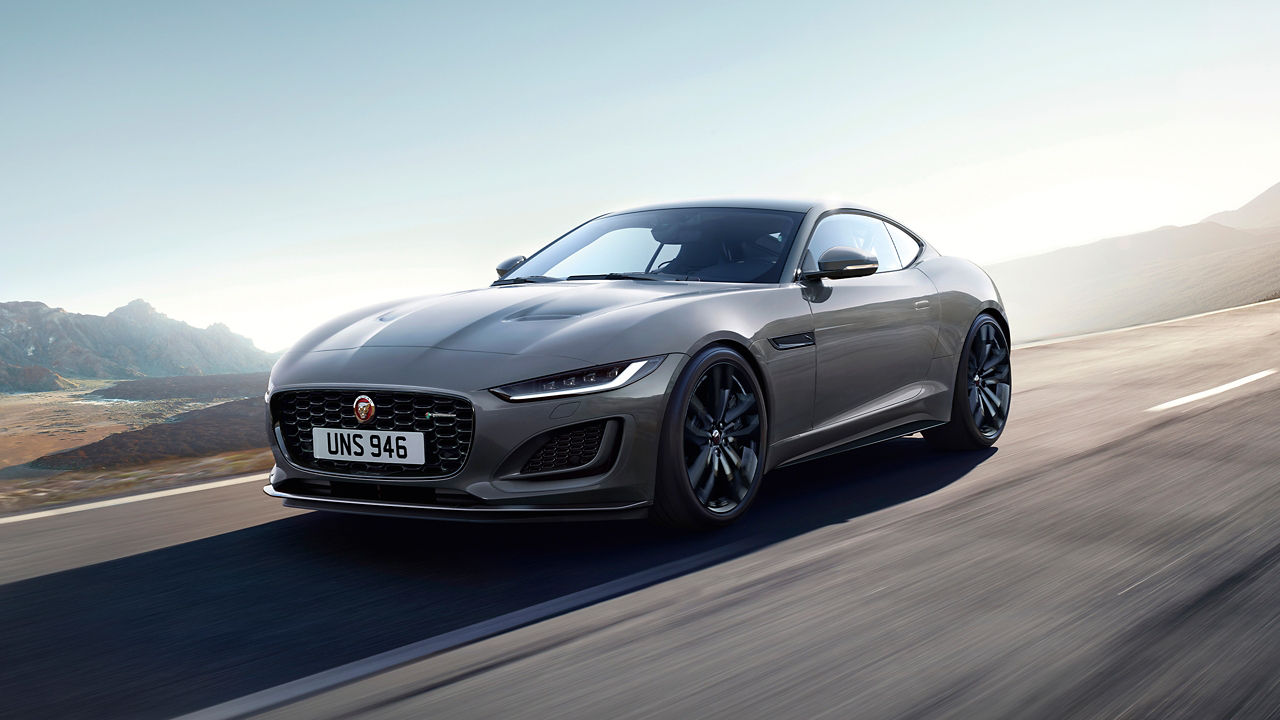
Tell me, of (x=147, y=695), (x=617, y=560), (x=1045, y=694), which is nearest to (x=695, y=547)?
(x=617, y=560)

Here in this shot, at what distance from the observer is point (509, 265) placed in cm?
595

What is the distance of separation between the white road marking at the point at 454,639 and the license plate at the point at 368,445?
0.75m

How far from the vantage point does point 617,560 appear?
13.2 feet

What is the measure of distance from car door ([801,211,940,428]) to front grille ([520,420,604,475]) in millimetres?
1325

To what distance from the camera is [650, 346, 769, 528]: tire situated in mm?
4105

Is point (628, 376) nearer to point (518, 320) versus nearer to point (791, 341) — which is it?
point (518, 320)

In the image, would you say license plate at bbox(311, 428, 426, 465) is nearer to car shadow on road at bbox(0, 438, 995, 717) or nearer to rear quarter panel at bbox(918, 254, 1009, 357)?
car shadow on road at bbox(0, 438, 995, 717)

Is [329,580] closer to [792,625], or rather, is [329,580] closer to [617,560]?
[617,560]

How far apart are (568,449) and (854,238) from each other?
2383 mm

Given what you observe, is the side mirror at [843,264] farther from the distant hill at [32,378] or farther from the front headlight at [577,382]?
the distant hill at [32,378]

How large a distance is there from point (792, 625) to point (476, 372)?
4.51ft

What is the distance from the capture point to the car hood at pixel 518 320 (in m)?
4.02

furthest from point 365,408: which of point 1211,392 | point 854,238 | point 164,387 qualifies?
point 164,387

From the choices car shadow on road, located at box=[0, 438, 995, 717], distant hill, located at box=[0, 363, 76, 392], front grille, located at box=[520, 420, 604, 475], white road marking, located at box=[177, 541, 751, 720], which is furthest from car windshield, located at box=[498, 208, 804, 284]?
distant hill, located at box=[0, 363, 76, 392]
